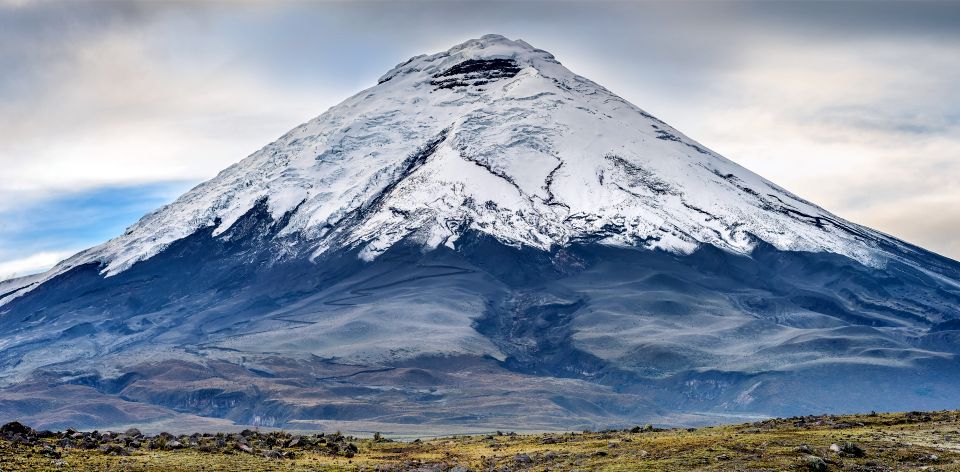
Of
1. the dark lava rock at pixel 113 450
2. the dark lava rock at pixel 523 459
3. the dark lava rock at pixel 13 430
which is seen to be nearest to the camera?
the dark lava rock at pixel 113 450

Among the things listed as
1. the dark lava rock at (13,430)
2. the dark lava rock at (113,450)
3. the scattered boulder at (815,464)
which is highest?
the dark lava rock at (13,430)

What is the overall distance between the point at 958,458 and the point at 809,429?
13911 mm

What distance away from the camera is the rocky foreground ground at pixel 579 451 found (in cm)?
5378

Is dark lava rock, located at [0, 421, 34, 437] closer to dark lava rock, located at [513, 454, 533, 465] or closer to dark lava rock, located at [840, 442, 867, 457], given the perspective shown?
dark lava rock, located at [513, 454, 533, 465]

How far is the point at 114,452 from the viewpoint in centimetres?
6031

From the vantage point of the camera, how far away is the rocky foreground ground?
53.8 meters

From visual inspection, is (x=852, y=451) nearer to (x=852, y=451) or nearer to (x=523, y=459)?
(x=852, y=451)

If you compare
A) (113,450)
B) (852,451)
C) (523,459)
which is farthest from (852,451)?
(113,450)

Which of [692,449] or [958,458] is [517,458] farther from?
[958,458]

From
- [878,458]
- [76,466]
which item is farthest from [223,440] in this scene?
[878,458]

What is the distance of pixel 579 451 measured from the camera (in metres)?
64.4

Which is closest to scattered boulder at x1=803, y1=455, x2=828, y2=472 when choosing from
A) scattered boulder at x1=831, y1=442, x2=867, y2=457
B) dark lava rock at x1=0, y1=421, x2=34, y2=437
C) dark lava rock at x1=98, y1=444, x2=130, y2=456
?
scattered boulder at x1=831, y1=442, x2=867, y2=457

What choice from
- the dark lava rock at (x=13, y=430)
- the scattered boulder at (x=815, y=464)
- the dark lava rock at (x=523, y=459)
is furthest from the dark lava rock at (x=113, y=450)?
the scattered boulder at (x=815, y=464)

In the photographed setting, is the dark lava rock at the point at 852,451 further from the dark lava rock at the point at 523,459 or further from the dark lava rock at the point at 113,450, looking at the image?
the dark lava rock at the point at 113,450
